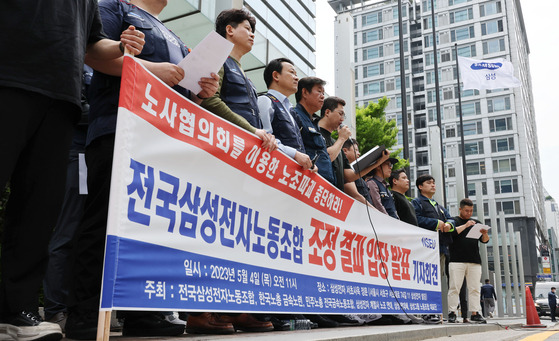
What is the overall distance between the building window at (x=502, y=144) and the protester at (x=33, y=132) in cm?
5876

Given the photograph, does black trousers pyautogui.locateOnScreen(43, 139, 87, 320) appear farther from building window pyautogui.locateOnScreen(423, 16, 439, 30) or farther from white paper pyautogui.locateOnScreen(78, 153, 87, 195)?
building window pyautogui.locateOnScreen(423, 16, 439, 30)

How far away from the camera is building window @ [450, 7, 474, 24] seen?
6138 centimetres

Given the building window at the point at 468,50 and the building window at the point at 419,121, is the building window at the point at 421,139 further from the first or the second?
the building window at the point at 468,50

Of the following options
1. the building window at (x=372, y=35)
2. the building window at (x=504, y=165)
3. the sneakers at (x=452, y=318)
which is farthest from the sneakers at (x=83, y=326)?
the building window at (x=372, y=35)

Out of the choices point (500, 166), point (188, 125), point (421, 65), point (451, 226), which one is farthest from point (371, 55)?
point (188, 125)

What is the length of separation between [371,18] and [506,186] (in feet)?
95.6

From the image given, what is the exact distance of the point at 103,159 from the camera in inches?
97.2

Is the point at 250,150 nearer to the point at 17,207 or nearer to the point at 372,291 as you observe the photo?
the point at 17,207

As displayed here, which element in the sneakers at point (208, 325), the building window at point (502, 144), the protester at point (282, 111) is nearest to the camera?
the sneakers at point (208, 325)

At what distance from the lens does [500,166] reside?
2181 inches

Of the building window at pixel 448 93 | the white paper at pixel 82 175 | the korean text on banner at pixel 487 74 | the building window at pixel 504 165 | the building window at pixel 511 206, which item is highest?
the building window at pixel 448 93

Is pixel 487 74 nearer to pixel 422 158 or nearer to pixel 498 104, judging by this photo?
pixel 498 104

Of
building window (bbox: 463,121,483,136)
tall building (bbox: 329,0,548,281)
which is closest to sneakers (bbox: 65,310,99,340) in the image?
tall building (bbox: 329,0,548,281)

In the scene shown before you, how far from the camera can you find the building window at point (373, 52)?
2662 inches
